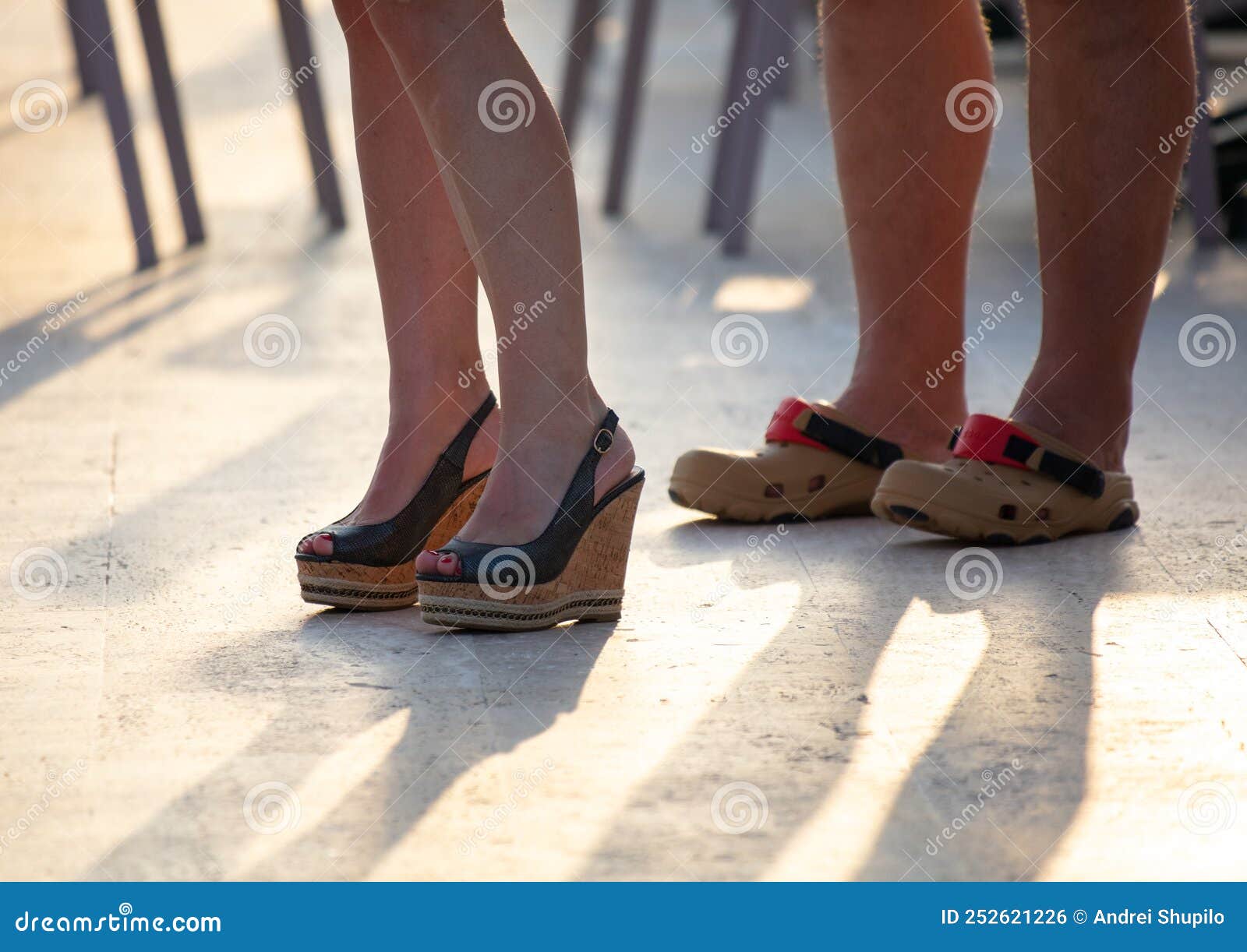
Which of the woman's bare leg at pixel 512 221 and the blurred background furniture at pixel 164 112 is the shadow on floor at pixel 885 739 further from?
the blurred background furniture at pixel 164 112

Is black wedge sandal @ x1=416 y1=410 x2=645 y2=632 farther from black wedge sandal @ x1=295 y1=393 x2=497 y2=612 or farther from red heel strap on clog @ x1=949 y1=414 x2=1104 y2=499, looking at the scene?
red heel strap on clog @ x1=949 y1=414 x2=1104 y2=499

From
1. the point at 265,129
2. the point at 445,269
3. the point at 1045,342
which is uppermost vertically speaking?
the point at 265,129

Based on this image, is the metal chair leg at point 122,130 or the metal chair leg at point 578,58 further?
the metal chair leg at point 578,58

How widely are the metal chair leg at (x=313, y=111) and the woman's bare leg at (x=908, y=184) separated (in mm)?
1776

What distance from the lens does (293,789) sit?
0.87m

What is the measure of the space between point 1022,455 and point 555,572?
48 centimetres

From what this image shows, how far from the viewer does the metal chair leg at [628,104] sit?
332cm

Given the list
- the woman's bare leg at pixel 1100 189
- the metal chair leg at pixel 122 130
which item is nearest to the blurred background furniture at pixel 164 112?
the metal chair leg at pixel 122 130

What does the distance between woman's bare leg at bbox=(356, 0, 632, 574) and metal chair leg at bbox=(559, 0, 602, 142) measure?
2.44 meters

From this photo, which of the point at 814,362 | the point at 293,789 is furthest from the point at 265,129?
the point at 293,789

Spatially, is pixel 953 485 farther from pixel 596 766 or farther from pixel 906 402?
pixel 596 766

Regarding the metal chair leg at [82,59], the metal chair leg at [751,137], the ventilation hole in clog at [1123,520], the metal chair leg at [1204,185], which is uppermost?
the metal chair leg at [82,59]

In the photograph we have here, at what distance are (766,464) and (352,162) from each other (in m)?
2.72
